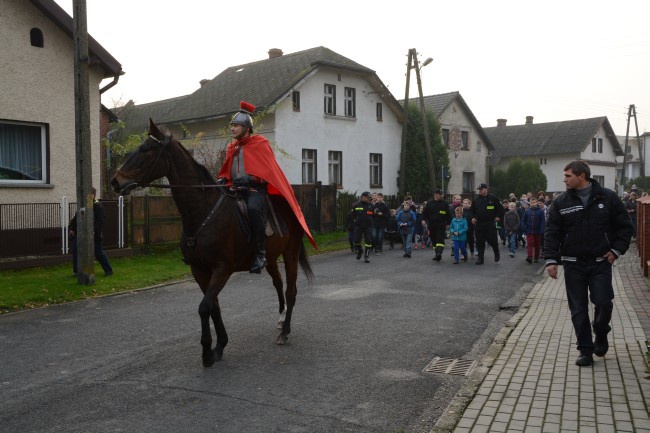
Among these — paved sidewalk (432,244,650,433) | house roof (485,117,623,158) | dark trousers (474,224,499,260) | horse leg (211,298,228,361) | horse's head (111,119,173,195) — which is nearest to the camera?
paved sidewalk (432,244,650,433)

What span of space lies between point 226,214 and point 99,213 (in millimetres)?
7371

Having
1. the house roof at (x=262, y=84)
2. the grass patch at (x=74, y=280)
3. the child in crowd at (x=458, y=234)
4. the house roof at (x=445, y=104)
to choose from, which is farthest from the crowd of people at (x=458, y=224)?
the house roof at (x=445, y=104)

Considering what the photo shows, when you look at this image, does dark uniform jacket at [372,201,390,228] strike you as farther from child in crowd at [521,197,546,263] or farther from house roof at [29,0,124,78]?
house roof at [29,0,124,78]

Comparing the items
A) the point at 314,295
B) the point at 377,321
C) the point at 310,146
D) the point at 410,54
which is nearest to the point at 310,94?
the point at 310,146

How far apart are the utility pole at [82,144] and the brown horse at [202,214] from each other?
589cm

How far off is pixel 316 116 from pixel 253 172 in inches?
937

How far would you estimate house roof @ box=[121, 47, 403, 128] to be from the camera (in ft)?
96.6

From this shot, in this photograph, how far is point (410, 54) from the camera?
30875 mm

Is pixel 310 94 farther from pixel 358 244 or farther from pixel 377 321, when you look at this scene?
pixel 377 321

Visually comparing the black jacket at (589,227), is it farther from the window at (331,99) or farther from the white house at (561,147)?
the white house at (561,147)

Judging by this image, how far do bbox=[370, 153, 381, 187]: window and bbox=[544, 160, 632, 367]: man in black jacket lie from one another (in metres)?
27.7

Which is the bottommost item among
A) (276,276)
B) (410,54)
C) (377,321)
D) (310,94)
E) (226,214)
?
(377,321)

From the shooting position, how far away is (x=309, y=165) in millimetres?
30938

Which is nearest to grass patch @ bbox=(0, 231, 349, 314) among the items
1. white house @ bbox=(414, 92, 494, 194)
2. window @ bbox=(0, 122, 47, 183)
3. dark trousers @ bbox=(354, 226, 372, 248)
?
window @ bbox=(0, 122, 47, 183)
